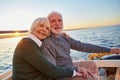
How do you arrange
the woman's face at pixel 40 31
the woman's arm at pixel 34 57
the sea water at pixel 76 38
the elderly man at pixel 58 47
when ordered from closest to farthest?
the woman's arm at pixel 34 57 < the woman's face at pixel 40 31 < the elderly man at pixel 58 47 < the sea water at pixel 76 38

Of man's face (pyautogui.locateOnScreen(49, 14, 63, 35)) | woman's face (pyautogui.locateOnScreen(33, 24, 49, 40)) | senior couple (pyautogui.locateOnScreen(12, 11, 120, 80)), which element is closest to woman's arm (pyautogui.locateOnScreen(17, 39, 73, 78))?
senior couple (pyautogui.locateOnScreen(12, 11, 120, 80))

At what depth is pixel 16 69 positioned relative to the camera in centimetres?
176

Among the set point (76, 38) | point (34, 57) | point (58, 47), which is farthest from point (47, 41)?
point (76, 38)

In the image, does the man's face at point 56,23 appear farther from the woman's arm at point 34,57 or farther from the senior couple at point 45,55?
the woman's arm at point 34,57

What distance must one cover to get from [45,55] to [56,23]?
343mm

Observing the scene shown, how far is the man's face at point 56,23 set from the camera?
2.11 m

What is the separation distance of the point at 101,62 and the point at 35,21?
3.52ft

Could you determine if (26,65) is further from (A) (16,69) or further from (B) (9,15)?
(B) (9,15)

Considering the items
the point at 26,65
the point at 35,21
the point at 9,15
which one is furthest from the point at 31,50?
the point at 9,15

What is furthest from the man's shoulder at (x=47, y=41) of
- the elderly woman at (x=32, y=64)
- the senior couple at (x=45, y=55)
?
the elderly woman at (x=32, y=64)

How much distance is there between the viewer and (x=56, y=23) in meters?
2.13

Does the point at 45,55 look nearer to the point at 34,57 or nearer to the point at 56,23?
the point at 34,57

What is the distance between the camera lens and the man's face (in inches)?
83.1

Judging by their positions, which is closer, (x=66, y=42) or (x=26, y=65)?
(x=26, y=65)
